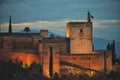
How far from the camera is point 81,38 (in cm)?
4725

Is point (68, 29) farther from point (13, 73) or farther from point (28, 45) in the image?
point (13, 73)

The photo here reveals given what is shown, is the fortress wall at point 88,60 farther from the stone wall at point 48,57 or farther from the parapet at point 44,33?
the parapet at point 44,33

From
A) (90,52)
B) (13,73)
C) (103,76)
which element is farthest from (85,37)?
(13,73)

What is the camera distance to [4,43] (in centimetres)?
4700

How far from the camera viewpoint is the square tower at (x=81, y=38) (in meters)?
47.2

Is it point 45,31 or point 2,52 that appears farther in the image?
point 45,31

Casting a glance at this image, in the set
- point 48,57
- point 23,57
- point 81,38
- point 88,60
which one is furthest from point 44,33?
point 48,57

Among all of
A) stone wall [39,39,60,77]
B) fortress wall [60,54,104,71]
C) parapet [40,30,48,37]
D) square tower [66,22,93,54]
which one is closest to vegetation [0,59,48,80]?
stone wall [39,39,60,77]

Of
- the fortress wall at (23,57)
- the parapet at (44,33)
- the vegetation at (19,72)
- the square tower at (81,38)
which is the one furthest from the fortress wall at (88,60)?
the parapet at (44,33)

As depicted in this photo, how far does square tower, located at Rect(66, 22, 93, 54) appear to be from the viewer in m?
47.2

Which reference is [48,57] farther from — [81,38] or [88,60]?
[81,38]

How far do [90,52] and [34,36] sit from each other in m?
4.36

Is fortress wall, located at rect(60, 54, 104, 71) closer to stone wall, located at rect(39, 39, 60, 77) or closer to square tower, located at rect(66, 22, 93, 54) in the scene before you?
square tower, located at rect(66, 22, 93, 54)

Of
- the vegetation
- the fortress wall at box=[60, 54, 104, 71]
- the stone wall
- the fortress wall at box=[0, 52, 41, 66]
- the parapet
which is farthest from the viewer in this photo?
the parapet
